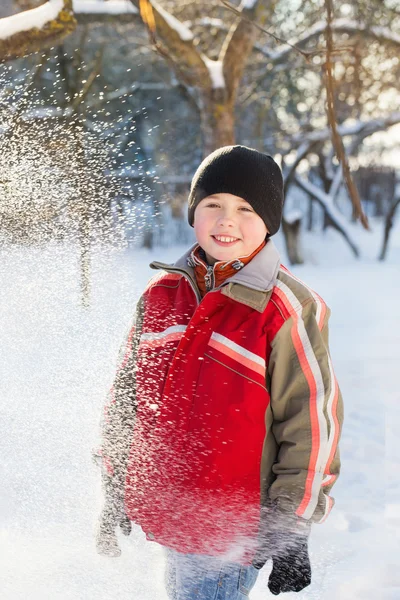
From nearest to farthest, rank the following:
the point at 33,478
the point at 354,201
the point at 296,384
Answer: the point at 296,384
the point at 354,201
the point at 33,478

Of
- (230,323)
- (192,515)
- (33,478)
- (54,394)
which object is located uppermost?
(230,323)

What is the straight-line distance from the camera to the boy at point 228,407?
1442 mm

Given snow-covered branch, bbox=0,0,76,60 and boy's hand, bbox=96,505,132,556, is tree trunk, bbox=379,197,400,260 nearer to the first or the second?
snow-covered branch, bbox=0,0,76,60

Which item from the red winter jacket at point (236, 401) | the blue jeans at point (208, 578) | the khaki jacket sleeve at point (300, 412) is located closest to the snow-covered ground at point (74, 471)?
the blue jeans at point (208, 578)

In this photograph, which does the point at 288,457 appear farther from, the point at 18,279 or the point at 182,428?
the point at 18,279

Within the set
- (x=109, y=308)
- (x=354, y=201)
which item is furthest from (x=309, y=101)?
(x=354, y=201)

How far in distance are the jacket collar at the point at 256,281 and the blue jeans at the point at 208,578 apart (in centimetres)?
55

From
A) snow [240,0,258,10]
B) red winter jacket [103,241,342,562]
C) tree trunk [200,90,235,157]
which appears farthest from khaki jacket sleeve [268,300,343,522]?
snow [240,0,258,10]

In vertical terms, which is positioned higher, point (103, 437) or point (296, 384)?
point (296, 384)

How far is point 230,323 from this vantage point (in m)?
1.48

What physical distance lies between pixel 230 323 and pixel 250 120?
Result: 14086 millimetres

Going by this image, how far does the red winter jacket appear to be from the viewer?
1.44 metres

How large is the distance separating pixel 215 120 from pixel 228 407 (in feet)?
12.7

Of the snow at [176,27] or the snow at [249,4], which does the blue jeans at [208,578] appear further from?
the snow at [249,4]
